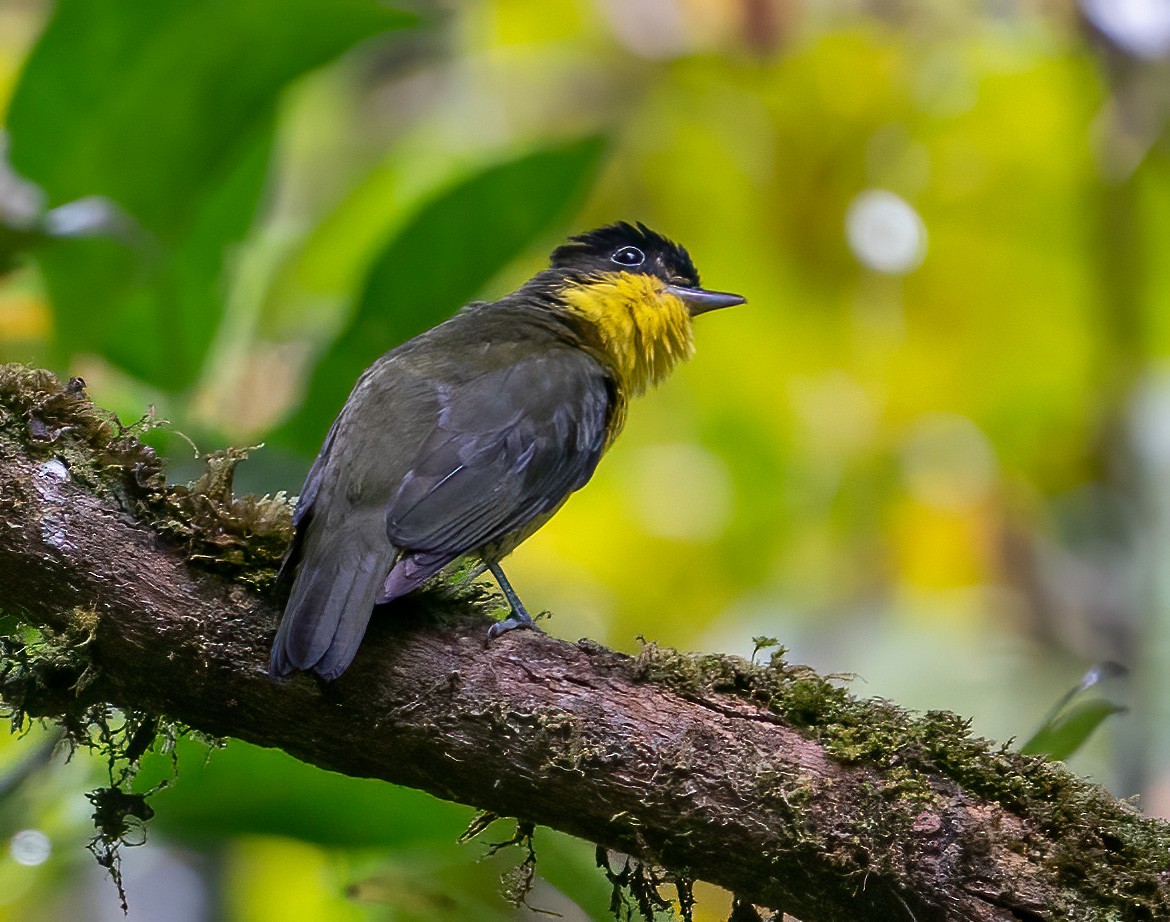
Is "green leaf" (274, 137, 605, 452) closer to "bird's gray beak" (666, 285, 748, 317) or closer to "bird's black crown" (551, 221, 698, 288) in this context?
"bird's black crown" (551, 221, 698, 288)

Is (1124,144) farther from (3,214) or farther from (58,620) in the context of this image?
(58,620)

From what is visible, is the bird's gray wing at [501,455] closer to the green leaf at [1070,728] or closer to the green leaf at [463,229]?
the green leaf at [463,229]

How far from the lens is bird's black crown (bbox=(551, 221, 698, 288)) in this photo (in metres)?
3.70

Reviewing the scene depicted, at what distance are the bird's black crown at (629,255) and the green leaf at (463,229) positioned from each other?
0.12 m

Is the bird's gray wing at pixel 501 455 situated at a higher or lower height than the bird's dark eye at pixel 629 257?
lower

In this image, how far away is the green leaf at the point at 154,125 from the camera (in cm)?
337

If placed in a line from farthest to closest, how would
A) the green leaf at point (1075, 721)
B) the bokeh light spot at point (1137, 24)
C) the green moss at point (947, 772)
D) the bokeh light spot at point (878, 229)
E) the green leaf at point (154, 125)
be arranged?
the bokeh light spot at point (878, 229)
the bokeh light spot at point (1137, 24)
the green leaf at point (154, 125)
the green leaf at point (1075, 721)
the green moss at point (947, 772)

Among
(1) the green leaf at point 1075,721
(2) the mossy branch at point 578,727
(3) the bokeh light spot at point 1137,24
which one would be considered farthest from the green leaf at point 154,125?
(3) the bokeh light spot at point 1137,24

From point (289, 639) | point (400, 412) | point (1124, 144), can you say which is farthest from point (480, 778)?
point (1124, 144)

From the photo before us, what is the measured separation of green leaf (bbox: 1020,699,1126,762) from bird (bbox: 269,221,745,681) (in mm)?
949

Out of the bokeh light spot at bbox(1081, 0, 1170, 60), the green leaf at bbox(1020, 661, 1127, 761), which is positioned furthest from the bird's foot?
the bokeh light spot at bbox(1081, 0, 1170, 60)

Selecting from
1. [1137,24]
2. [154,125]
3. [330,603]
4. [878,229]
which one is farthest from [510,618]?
[1137,24]

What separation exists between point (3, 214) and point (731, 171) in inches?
123

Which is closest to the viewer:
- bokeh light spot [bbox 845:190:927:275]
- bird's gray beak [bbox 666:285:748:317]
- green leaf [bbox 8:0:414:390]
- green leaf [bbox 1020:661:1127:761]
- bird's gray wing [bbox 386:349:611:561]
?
green leaf [bbox 1020:661:1127:761]
